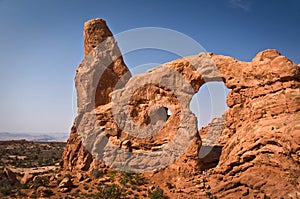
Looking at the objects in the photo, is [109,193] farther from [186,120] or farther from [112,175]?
[186,120]

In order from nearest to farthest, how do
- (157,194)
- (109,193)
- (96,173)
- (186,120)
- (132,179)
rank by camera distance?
(157,194)
(109,193)
(132,179)
(186,120)
(96,173)

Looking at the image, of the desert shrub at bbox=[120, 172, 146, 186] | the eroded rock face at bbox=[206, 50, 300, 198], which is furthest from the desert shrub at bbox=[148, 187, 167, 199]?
the eroded rock face at bbox=[206, 50, 300, 198]

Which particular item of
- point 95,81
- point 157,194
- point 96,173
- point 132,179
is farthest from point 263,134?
point 95,81

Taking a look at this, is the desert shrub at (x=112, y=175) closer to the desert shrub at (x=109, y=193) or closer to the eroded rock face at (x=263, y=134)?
the desert shrub at (x=109, y=193)

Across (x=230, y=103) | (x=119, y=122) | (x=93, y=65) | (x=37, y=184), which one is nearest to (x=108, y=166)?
(x=119, y=122)

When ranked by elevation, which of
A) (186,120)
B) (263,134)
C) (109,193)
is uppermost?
(186,120)

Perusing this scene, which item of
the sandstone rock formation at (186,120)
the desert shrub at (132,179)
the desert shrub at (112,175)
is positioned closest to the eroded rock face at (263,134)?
the sandstone rock formation at (186,120)

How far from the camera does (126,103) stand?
20.1 m

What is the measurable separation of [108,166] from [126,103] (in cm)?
511

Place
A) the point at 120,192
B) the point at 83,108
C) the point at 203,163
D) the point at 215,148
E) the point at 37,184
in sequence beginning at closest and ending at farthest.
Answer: the point at 120,192, the point at 37,184, the point at 203,163, the point at 83,108, the point at 215,148

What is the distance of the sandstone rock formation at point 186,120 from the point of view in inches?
540

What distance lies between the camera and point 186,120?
18250 millimetres

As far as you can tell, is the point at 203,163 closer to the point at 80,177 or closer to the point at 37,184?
the point at 80,177

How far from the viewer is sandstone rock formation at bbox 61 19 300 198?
13719mm
